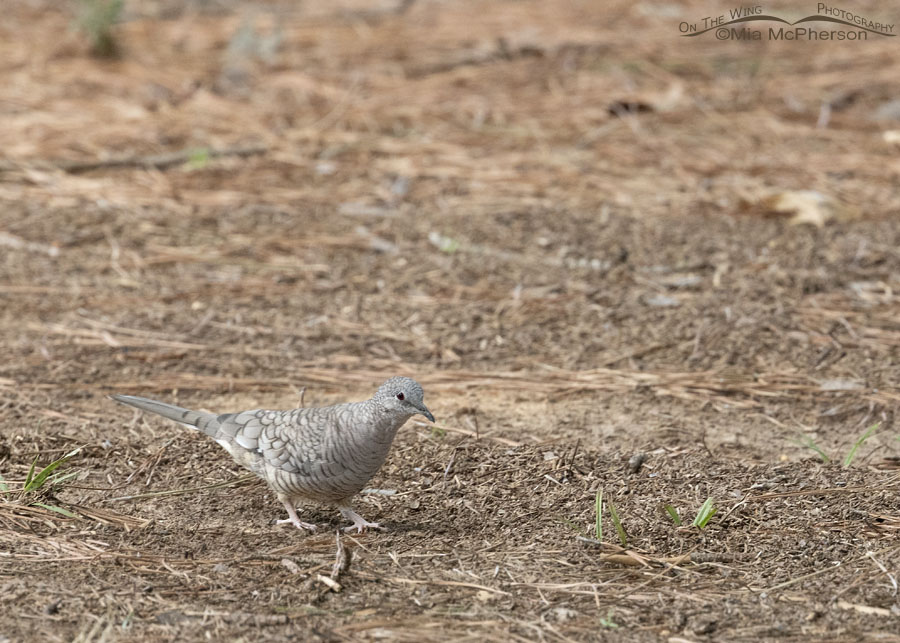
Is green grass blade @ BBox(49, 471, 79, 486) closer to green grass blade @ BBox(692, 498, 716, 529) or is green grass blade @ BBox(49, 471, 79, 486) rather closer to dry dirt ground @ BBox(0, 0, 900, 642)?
dry dirt ground @ BBox(0, 0, 900, 642)

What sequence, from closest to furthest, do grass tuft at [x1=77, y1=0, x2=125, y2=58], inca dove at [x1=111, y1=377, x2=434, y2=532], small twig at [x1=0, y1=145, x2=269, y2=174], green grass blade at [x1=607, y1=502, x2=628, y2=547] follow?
green grass blade at [x1=607, y1=502, x2=628, y2=547], inca dove at [x1=111, y1=377, x2=434, y2=532], small twig at [x1=0, y1=145, x2=269, y2=174], grass tuft at [x1=77, y1=0, x2=125, y2=58]

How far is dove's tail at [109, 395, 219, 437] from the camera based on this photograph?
4.35 m

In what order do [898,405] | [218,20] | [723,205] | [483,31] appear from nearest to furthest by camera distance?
[898,405], [723,205], [483,31], [218,20]

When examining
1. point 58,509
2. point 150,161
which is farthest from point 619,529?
point 150,161

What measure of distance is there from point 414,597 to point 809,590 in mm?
1377

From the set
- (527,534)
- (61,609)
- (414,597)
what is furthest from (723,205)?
(61,609)

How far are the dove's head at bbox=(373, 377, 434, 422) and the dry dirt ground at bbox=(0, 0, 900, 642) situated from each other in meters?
0.53

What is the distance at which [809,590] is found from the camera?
3559 millimetres

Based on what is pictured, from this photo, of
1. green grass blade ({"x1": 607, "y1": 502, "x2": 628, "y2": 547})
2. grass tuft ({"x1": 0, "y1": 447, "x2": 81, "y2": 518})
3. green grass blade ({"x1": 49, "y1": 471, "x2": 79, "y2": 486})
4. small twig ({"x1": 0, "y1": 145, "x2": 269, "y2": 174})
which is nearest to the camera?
green grass blade ({"x1": 607, "y1": 502, "x2": 628, "y2": 547})

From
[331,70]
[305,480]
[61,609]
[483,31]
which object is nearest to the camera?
[61,609]

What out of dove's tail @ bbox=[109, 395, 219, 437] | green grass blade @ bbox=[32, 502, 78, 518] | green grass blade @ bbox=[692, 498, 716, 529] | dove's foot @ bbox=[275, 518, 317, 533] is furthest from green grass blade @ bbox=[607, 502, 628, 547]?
green grass blade @ bbox=[32, 502, 78, 518]

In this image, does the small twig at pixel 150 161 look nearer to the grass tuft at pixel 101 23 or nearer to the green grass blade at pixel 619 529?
the grass tuft at pixel 101 23

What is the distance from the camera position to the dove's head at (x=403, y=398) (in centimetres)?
388

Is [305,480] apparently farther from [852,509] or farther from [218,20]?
[218,20]
